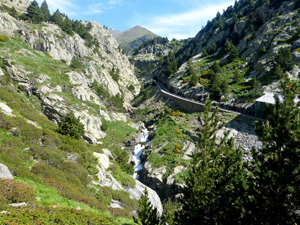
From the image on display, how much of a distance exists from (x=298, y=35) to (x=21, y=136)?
7606 centimetres

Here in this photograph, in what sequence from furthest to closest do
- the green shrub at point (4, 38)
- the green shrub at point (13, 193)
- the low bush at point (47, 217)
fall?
the green shrub at point (4, 38), the green shrub at point (13, 193), the low bush at point (47, 217)

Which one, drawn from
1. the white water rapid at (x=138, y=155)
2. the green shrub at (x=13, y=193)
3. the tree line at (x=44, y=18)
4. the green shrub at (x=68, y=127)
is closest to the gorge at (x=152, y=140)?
the green shrub at (x=13, y=193)

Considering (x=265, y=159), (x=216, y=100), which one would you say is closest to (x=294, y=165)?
(x=265, y=159)

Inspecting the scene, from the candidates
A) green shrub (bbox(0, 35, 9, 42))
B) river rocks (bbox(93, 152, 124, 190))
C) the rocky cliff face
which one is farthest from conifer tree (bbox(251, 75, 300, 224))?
green shrub (bbox(0, 35, 9, 42))

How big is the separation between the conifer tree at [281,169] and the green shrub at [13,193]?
43.9 feet

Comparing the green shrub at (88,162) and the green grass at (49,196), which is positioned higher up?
the green grass at (49,196)

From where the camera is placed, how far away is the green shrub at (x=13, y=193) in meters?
8.67

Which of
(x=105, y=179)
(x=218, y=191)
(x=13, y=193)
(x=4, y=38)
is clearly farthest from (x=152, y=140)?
(x=4, y=38)

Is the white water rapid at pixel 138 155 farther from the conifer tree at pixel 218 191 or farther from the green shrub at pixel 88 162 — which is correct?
the conifer tree at pixel 218 191

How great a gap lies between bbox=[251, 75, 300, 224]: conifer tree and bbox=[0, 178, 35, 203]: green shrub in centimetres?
1337

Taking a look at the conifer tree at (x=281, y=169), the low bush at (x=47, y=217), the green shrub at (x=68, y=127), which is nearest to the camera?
the low bush at (x=47, y=217)

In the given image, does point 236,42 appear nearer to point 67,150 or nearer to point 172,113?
point 172,113

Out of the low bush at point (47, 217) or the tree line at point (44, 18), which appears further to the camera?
the tree line at point (44, 18)

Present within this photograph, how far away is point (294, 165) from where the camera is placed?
8.12m
